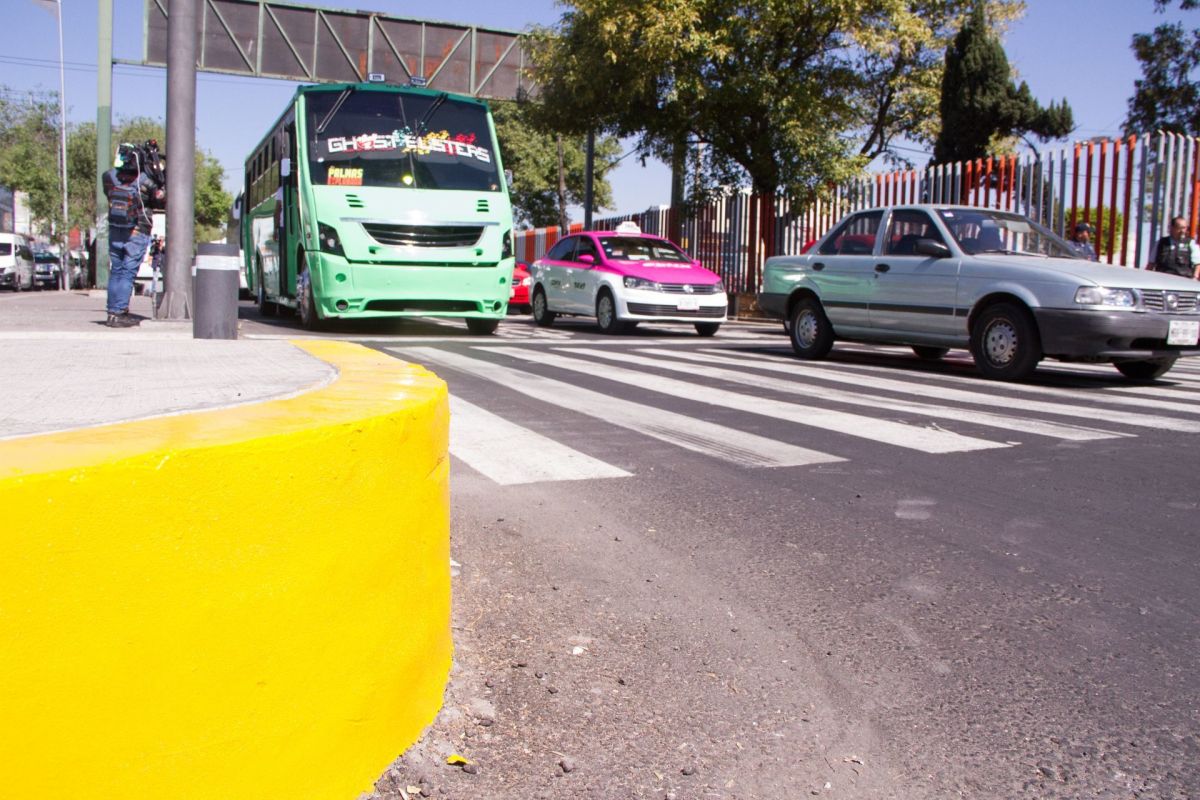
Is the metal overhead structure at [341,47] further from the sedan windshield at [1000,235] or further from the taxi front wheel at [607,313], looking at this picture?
the sedan windshield at [1000,235]

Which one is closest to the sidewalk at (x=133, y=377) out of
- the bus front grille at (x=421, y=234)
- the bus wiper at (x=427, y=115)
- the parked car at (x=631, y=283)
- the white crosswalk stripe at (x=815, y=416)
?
the white crosswalk stripe at (x=815, y=416)

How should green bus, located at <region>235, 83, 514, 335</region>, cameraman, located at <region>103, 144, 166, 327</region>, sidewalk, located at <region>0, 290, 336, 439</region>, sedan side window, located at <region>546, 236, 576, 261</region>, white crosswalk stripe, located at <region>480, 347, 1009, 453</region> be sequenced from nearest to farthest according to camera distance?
sidewalk, located at <region>0, 290, 336, 439</region> → white crosswalk stripe, located at <region>480, 347, 1009, 453</region> → cameraman, located at <region>103, 144, 166, 327</region> → green bus, located at <region>235, 83, 514, 335</region> → sedan side window, located at <region>546, 236, 576, 261</region>

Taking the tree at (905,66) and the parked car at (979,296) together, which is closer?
the parked car at (979,296)

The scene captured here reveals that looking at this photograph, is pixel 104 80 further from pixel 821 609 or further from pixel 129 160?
pixel 821 609

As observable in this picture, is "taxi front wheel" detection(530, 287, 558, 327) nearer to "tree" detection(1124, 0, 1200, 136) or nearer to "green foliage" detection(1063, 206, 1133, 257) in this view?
"green foliage" detection(1063, 206, 1133, 257)

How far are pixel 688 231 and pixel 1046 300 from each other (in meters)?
16.1

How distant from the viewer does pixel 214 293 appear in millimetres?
8422

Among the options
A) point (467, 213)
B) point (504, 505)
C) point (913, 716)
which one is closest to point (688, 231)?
point (467, 213)

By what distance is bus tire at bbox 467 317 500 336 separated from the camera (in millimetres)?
15047

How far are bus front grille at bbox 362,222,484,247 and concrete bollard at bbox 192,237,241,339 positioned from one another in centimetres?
469

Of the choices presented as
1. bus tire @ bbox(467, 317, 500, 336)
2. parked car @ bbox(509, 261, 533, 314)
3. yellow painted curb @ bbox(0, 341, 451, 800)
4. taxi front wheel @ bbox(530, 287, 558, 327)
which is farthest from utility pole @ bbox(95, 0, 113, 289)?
yellow painted curb @ bbox(0, 341, 451, 800)

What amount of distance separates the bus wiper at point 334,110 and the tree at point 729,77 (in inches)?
261

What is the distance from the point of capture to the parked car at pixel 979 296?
8578mm

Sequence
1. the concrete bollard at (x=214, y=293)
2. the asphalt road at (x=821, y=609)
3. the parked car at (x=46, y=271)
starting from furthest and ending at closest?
the parked car at (x=46, y=271) → the concrete bollard at (x=214, y=293) → the asphalt road at (x=821, y=609)
